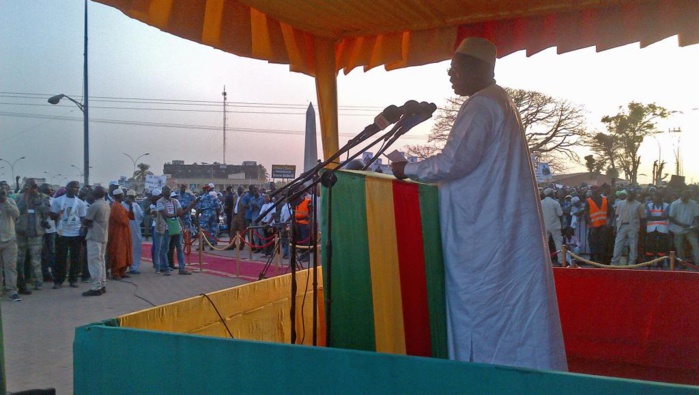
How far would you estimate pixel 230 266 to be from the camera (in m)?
14.7

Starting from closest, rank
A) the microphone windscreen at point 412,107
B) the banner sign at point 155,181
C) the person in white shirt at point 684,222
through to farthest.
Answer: the microphone windscreen at point 412,107, the person in white shirt at point 684,222, the banner sign at point 155,181

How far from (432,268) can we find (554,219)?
38.7 ft

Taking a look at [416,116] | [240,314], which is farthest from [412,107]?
[240,314]

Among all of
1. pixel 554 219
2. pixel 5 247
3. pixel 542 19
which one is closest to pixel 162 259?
pixel 5 247

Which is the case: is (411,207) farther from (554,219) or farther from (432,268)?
(554,219)

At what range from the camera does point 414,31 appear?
458cm

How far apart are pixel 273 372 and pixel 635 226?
1348 centimetres

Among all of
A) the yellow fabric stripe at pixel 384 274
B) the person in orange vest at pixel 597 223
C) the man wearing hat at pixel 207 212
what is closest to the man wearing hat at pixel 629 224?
the person in orange vest at pixel 597 223

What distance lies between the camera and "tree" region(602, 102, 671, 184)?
4144 centimetres

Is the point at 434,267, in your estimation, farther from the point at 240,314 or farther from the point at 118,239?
the point at 118,239

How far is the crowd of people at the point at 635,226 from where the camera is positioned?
13414 millimetres

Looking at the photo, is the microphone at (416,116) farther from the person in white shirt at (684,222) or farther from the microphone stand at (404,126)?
the person in white shirt at (684,222)

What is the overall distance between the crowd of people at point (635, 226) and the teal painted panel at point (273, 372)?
39.7 feet

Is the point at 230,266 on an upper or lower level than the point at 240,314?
lower
